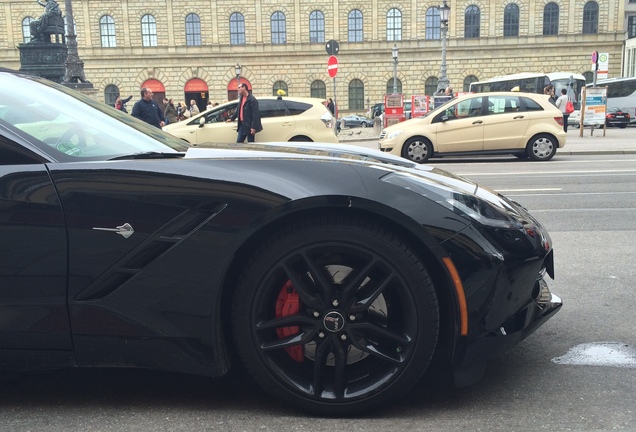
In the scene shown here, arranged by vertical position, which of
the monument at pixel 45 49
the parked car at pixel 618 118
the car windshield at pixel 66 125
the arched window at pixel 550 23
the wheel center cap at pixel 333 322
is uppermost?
the arched window at pixel 550 23

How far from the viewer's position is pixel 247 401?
2.64 metres

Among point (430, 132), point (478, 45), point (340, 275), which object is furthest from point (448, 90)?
point (478, 45)

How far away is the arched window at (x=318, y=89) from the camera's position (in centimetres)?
5891

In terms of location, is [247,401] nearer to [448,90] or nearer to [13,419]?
[13,419]

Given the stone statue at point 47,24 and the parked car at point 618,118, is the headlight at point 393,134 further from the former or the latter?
the parked car at point 618,118

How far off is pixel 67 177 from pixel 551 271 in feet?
7.16

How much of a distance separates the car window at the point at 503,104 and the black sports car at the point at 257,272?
531 inches

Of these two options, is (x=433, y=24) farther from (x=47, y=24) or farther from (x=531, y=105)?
(x=531, y=105)

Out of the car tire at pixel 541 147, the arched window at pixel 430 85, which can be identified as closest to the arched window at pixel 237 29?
the arched window at pixel 430 85

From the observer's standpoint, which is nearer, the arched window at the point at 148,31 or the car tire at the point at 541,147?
the car tire at the point at 541,147

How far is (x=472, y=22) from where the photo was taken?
2248 inches

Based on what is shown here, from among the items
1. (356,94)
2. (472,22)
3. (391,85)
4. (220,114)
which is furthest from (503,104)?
(472,22)

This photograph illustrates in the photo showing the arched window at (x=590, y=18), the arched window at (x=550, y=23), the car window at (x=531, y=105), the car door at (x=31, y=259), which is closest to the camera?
the car door at (x=31, y=259)

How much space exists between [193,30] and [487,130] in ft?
157
